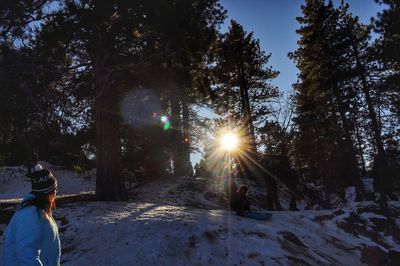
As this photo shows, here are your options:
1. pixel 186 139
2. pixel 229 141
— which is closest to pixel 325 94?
pixel 229 141

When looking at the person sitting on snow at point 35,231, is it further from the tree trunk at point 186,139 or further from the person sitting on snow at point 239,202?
the tree trunk at point 186,139

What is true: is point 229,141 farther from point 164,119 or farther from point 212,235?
point 212,235

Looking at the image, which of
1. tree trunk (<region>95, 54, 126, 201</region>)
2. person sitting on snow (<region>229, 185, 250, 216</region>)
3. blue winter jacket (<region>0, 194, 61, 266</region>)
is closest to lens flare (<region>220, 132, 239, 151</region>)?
tree trunk (<region>95, 54, 126, 201</region>)

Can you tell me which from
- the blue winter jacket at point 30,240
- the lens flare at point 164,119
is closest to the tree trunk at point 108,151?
the lens flare at point 164,119

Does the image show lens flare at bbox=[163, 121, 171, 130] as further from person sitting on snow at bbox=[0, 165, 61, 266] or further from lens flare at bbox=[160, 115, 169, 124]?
person sitting on snow at bbox=[0, 165, 61, 266]

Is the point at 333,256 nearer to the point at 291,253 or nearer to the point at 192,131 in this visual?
the point at 291,253

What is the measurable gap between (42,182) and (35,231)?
475mm

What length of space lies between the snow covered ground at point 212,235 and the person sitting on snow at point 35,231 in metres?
4.00

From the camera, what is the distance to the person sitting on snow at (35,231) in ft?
10.6

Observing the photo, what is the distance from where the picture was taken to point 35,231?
131 inches

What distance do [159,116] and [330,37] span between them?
9924 millimetres

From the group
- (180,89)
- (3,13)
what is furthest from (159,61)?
(3,13)

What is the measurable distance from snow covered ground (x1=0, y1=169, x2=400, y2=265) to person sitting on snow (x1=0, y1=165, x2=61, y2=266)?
400cm

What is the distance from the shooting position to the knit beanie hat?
11.8 ft
